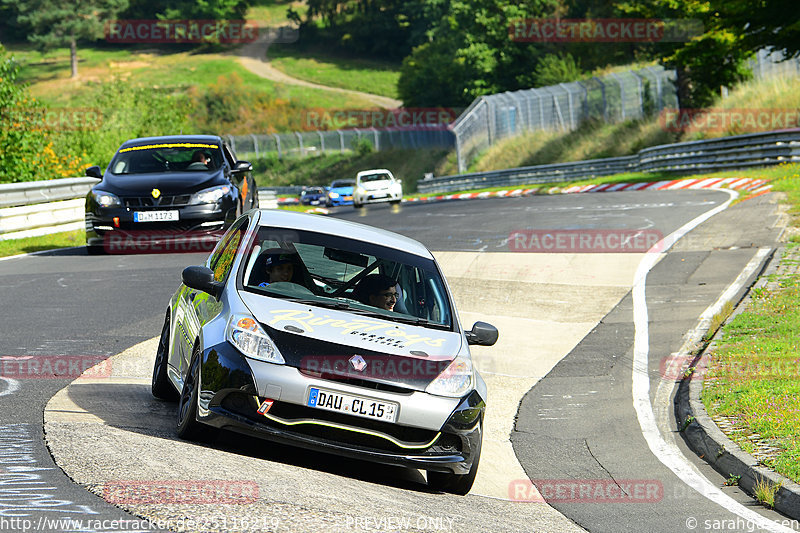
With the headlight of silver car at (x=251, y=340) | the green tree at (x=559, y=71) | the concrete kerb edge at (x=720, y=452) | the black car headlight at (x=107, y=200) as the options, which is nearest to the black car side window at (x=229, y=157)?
the black car headlight at (x=107, y=200)

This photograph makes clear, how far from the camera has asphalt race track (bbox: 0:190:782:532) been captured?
5.78 m

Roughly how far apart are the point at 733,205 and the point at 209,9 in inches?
4875

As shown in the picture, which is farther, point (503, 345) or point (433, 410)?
point (503, 345)

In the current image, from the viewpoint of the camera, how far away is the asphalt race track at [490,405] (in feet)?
19.0

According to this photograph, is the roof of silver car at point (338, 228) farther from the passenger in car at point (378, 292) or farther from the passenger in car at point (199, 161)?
the passenger in car at point (199, 161)

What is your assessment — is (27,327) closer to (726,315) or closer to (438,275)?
(438,275)

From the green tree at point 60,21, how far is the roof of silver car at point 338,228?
125 metres

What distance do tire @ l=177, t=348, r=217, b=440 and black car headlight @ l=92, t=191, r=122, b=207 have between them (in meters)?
9.99

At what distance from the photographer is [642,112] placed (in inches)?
1826

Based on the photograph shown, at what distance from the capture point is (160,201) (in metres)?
16.4

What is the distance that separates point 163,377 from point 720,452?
4.21m

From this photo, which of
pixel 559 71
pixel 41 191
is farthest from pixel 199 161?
pixel 559 71

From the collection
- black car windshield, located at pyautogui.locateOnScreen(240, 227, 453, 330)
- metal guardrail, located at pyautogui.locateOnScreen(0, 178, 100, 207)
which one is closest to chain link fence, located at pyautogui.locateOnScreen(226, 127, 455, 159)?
metal guardrail, located at pyautogui.locateOnScreen(0, 178, 100, 207)

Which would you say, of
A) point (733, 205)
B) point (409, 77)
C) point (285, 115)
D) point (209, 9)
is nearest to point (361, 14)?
point (209, 9)
